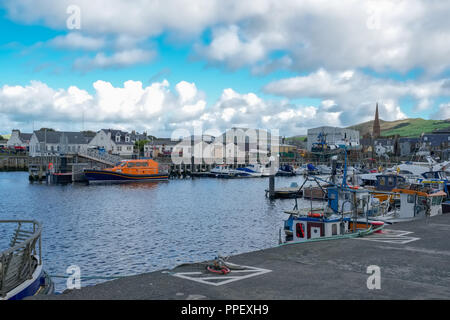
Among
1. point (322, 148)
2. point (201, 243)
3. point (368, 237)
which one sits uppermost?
point (322, 148)

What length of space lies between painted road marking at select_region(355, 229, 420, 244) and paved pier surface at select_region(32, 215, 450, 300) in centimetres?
74

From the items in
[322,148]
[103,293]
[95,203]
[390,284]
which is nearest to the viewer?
[103,293]

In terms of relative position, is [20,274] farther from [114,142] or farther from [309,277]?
[114,142]

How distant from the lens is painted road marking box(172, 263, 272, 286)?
9930 millimetres

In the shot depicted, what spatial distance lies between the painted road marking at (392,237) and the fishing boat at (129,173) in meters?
62.2

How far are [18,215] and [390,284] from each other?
35.4 m

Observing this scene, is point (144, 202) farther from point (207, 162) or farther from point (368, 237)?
point (207, 162)

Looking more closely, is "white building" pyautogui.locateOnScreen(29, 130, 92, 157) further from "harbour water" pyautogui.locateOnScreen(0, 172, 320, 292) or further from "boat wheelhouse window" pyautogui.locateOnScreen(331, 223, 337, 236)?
"boat wheelhouse window" pyautogui.locateOnScreen(331, 223, 337, 236)

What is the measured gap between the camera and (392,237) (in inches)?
639

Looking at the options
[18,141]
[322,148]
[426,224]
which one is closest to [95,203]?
[322,148]

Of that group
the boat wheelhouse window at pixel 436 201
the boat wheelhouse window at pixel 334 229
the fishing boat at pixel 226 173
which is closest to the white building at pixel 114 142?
the fishing boat at pixel 226 173

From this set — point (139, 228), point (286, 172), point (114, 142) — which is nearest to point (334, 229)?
point (139, 228)

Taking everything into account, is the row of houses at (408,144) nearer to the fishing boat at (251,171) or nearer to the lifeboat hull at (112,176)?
the fishing boat at (251,171)
